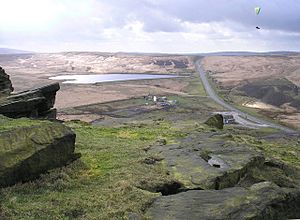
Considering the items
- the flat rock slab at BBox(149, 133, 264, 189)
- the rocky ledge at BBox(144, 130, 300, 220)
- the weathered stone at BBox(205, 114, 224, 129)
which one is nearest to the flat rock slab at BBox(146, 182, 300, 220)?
the rocky ledge at BBox(144, 130, 300, 220)

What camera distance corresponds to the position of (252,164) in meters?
27.9

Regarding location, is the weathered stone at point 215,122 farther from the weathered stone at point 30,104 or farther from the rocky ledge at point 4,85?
the rocky ledge at point 4,85

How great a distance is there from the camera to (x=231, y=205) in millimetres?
17969

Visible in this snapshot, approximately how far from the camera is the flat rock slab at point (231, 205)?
1733cm

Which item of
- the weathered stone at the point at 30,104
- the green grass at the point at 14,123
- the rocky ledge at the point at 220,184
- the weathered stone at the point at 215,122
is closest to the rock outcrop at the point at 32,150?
the green grass at the point at 14,123

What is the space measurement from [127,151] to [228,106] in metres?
122

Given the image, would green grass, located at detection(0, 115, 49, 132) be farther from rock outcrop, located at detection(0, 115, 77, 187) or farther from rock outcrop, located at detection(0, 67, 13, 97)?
rock outcrop, located at detection(0, 67, 13, 97)

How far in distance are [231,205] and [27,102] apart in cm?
2139

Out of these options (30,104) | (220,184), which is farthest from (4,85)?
(220,184)

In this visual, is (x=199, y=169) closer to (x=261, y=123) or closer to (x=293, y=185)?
(x=293, y=185)

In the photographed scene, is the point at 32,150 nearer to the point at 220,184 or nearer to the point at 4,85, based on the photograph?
the point at 220,184

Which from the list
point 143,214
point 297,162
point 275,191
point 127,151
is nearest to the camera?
point 143,214

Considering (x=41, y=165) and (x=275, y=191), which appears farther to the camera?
(x=41, y=165)

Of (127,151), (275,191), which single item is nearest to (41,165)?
(127,151)
